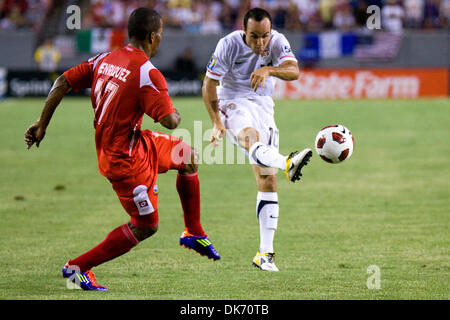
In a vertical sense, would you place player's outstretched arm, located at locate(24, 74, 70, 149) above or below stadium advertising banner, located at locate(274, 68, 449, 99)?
above

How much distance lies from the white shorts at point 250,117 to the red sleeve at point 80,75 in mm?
1673

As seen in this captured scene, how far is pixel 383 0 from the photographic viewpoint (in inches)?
1141

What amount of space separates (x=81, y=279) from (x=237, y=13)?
25910mm

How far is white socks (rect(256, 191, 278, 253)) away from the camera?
6.55 m

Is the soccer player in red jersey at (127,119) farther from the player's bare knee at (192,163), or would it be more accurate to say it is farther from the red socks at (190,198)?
the red socks at (190,198)

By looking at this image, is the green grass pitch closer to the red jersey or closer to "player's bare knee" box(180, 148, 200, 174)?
"player's bare knee" box(180, 148, 200, 174)

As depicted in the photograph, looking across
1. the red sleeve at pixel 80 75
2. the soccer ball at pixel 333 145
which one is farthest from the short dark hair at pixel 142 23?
the soccer ball at pixel 333 145

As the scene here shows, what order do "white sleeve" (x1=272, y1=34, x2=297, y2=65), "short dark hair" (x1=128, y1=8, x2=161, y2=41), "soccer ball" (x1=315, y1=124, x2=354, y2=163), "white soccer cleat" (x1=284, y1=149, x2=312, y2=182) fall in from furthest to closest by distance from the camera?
"white sleeve" (x1=272, y1=34, x2=297, y2=65) → "soccer ball" (x1=315, y1=124, x2=354, y2=163) → "white soccer cleat" (x1=284, y1=149, x2=312, y2=182) → "short dark hair" (x1=128, y1=8, x2=161, y2=41)

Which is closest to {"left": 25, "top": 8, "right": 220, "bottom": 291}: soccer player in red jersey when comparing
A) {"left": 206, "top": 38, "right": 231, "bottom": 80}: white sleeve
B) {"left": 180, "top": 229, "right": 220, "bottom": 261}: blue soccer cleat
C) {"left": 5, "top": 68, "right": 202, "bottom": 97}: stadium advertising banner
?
{"left": 180, "top": 229, "right": 220, "bottom": 261}: blue soccer cleat

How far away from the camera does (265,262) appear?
6.37 m

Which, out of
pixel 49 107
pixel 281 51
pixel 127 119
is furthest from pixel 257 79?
pixel 49 107
